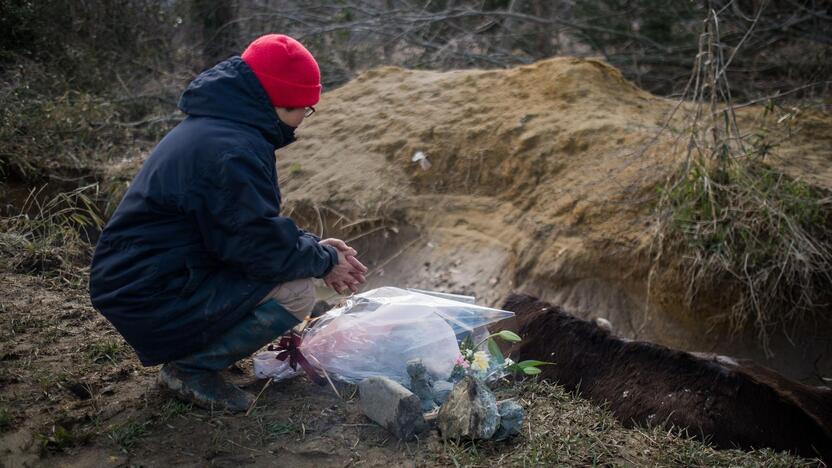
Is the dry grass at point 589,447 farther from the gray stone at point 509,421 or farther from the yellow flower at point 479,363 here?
the yellow flower at point 479,363

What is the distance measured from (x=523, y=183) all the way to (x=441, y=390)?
105 inches

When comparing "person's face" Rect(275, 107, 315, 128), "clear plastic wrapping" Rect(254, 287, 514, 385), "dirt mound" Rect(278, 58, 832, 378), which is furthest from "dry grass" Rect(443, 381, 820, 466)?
"dirt mound" Rect(278, 58, 832, 378)

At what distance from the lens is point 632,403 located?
294 cm

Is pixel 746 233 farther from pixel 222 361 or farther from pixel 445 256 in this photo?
pixel 222 361

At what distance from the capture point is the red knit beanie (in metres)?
2.54

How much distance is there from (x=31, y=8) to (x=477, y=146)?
4511 millimetres

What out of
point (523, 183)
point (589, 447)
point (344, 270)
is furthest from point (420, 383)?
point (523, 183)

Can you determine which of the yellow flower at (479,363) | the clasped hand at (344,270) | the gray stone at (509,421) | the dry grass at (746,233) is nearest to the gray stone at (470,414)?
the gray stone at (509,421)

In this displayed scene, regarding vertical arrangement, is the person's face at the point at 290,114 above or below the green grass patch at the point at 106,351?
above

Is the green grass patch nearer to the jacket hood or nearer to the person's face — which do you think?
the jacket hood

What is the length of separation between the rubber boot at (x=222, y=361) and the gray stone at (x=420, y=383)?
0.45 metres

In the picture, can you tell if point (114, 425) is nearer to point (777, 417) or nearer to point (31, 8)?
point (777, 417)

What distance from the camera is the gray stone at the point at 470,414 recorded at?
2465 mm

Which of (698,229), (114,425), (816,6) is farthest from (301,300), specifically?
(816,6)
